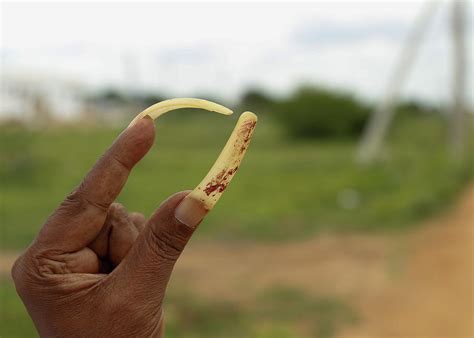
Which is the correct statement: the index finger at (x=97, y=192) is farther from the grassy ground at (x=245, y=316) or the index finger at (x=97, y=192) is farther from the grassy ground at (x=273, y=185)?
the grassy ground at (x=273, y=185)

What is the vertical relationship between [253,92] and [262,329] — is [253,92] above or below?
below

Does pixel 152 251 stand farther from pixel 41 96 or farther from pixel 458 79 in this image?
pixel 41 96

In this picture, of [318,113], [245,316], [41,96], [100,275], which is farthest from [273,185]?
[41,96]

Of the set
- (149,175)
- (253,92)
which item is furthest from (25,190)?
(253,92)

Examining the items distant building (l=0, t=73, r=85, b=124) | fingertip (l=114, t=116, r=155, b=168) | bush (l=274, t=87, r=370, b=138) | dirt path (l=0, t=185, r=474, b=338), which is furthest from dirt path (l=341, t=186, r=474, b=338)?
distant building (l=0, t=73, r=85, b=124)

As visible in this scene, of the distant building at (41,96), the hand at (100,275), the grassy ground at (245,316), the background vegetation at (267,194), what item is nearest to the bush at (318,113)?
the background vegetation at (267,194)

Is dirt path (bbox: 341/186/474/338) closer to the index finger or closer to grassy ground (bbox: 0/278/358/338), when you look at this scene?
grassy ground (bbox: 0/278/358/338)

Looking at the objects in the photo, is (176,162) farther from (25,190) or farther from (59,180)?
(25,190)
